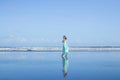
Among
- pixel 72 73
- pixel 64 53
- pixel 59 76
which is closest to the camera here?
pixel 59 76

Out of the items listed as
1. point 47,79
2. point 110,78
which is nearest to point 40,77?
point 47,79

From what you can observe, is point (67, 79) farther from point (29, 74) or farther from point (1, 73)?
point (1, 73)

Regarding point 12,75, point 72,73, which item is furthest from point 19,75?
point 72,73

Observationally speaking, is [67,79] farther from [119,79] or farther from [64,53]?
[64,53]

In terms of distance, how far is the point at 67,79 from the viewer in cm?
1206

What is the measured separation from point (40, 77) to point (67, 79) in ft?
4.03

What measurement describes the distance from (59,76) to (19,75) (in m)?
1.76

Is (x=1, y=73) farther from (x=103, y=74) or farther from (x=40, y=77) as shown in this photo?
(x=103, y=74)

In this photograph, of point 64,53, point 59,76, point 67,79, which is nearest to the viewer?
point 67,79

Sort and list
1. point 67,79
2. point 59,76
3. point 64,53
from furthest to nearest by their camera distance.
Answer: point 64,53
point 59,76
point 67,79

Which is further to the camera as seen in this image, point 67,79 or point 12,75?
point 12,75

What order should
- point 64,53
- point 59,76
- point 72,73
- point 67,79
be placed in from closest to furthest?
point 67,79, point 59,76, point 72,73, point 64,53

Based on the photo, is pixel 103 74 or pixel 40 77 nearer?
pixel 40 77

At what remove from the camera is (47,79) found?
12.2 meters
